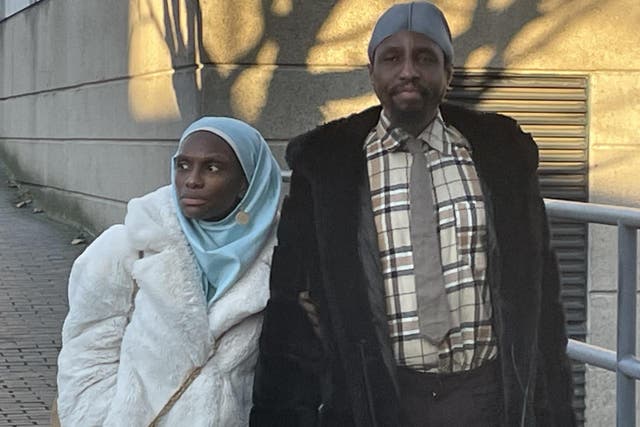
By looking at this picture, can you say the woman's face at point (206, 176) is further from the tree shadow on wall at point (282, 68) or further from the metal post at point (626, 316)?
the tree shadow on wall at point (282, 68)

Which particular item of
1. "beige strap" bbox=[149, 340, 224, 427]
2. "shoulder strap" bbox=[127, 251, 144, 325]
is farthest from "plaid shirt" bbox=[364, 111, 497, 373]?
"shoulder strap" bbox=[127, 251, 144, 325]

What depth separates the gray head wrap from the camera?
3.19m

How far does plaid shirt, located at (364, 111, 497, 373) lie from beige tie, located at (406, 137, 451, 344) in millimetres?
17

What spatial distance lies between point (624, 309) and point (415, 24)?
179 centimetres

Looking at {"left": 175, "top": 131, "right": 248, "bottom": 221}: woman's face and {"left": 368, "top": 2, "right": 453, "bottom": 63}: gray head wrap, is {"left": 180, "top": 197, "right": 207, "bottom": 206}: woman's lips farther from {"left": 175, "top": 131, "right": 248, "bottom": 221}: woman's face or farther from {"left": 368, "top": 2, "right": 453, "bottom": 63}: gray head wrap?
{"left": 368, "top": 2, "right": 453, "bottom": 63}: gray head wrap

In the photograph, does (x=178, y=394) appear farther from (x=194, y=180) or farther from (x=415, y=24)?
(x=415, y=24)

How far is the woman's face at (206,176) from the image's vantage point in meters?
3.50

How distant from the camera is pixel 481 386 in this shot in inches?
126

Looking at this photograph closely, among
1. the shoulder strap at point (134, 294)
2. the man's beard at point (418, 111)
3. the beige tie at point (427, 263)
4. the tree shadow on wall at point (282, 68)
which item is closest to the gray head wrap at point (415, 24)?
the man's beard at point (418, 111)

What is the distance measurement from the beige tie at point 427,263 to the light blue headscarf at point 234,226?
1.68 feet

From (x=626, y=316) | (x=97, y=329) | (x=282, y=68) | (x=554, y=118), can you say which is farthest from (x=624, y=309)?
(x=554, y=118)

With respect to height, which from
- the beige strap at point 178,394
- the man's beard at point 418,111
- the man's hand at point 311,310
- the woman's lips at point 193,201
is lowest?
the beige strap at point 178,394

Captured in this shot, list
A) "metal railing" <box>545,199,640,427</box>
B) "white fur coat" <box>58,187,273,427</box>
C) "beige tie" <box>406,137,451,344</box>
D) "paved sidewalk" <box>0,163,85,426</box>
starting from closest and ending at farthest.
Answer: "beige tie" <box>406,137,451,344</box> → "white fur coat" <box>58,187,273,427</box> → "metal railing" <box>545,199,640,427</box> → "paved sidewalk" <box>0,163,85,426</box>

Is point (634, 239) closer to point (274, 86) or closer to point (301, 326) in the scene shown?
point (301, 326)
